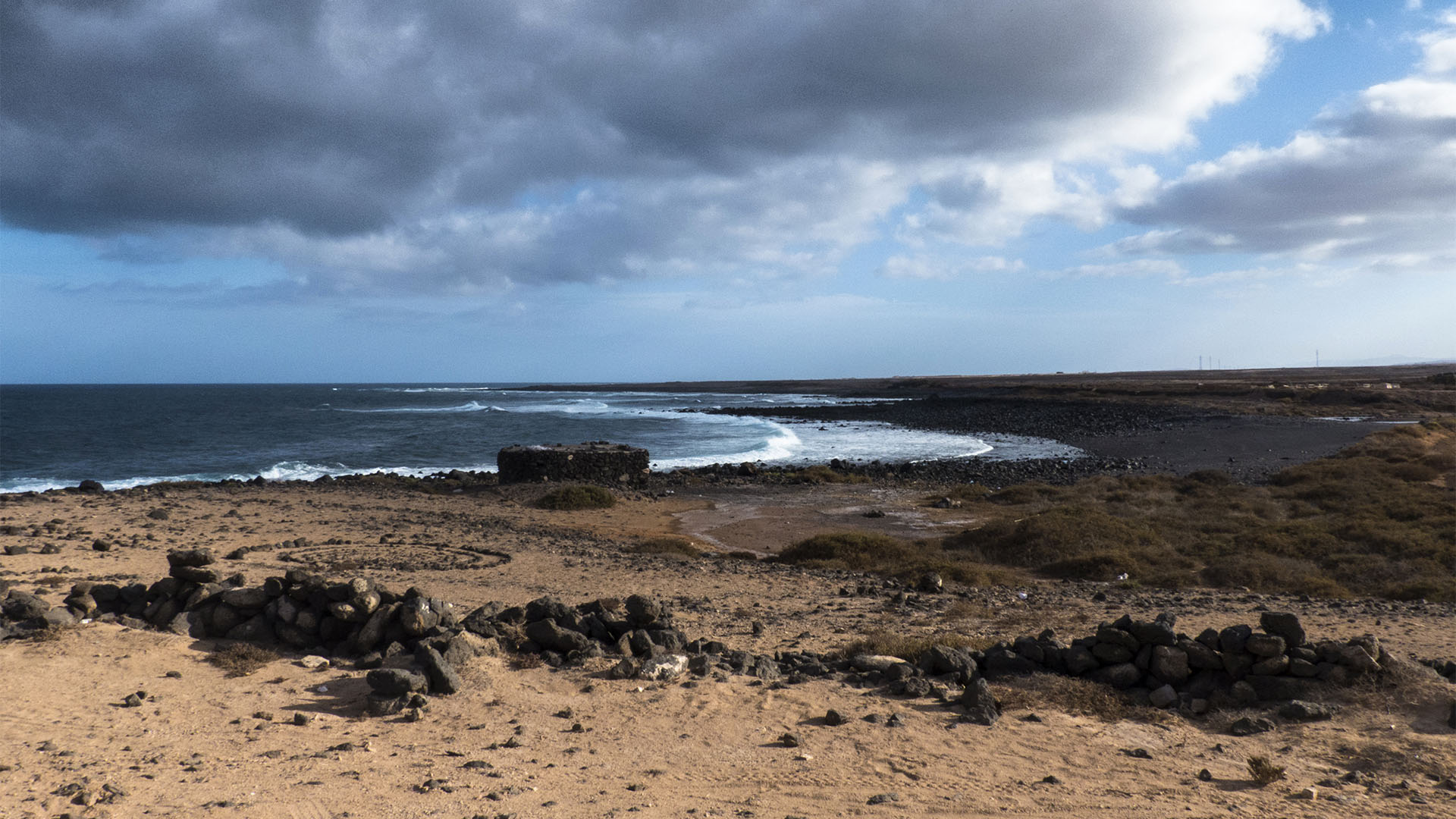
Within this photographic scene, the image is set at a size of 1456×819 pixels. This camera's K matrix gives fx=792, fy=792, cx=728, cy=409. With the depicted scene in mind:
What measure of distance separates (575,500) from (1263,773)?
2218 centimetres

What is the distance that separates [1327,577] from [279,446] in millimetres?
55091

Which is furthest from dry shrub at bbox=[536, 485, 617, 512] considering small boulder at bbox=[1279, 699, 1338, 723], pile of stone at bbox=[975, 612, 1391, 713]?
small boulder at bbox=[1279, 699, 1338, 723]

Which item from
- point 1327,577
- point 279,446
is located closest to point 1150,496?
point 1327,577

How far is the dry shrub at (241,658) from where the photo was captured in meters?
8.26

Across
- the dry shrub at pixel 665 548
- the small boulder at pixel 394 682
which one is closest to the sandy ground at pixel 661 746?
the small boulder at pixel 394 682

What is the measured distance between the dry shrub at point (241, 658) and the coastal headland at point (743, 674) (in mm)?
46

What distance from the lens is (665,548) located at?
18.6 metres

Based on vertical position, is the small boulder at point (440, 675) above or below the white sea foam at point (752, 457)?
above

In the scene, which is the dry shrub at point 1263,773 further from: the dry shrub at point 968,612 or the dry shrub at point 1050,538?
the dry shrub at point 1050,538

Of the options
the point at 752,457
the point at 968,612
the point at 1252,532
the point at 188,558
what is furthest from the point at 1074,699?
the point at 752,457

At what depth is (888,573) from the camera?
1568cm

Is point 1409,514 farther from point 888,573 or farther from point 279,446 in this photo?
point 279,446

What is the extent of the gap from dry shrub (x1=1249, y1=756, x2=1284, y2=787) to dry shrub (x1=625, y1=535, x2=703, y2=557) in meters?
12.7

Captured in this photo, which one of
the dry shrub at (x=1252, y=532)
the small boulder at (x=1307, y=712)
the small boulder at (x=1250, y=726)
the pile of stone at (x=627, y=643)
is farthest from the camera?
the dry shrub at (x=1252, y=532)
